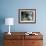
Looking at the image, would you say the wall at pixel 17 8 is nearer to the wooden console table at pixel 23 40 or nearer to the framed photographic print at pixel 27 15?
the framed photographic print at pixel 27 15

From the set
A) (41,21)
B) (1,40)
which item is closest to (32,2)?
(41,21)

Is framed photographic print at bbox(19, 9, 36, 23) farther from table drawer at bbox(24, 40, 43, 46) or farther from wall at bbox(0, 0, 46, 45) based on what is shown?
table drawer at bbox(24, 40, 43, 46)

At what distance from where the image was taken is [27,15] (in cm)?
455

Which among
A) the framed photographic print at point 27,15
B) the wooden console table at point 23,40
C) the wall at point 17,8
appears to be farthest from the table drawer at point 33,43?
the framed photographic print at point 27,15

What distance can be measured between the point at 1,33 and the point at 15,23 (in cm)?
60

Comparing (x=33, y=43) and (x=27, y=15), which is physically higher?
(x=27, y=15)

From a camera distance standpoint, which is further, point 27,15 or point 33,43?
point 27,15

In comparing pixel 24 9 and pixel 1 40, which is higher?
pixel 24 9

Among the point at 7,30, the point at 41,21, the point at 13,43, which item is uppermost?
the point at 41,21

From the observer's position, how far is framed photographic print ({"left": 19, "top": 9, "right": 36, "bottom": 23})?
14.8 ft

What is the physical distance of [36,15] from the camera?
4.54m

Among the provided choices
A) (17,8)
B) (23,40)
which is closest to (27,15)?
(17,8)

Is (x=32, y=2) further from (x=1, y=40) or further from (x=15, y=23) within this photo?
(x=1, y=40)

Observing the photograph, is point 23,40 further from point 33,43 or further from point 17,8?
point 17,8
